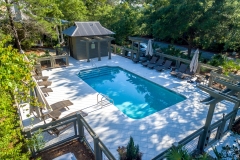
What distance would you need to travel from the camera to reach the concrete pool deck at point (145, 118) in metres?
6.59

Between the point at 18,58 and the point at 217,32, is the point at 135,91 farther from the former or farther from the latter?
the point at 18,58

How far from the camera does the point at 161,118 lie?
805 centimetres

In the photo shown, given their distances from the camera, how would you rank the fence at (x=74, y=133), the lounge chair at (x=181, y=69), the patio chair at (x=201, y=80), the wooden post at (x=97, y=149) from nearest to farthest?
the wooden post at (x=97, y=149) < the fence at (x=74, y=133) < the patio chair at (x=201, y=80) < the lounge chair at (x=181, y=69)

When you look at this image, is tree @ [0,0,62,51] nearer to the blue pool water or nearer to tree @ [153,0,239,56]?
the blue pool water

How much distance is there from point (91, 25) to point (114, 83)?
7.48 metres

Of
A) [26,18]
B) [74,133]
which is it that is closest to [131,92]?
[74,133]

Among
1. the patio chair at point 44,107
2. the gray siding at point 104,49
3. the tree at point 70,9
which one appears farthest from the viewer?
the tree at point 70,9

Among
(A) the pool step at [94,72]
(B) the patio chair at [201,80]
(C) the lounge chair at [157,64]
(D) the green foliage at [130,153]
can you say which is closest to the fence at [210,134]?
(D) the green foliage at [130,153]

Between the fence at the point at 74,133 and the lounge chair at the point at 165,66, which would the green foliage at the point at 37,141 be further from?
the lounge chair at the point at 165,66

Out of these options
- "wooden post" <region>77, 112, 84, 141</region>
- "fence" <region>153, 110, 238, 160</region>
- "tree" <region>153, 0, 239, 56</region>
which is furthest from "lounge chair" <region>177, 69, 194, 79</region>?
"wooden post" <region>77, 112, 84, 141</region>

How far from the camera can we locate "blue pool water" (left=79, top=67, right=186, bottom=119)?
9.82 m

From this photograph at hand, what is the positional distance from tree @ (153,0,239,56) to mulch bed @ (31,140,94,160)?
11304mm

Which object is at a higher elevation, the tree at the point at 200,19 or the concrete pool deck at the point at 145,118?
the tree at the point at 200,19

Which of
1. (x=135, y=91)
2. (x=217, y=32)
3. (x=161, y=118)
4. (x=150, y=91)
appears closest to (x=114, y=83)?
(x=135, y=91)
